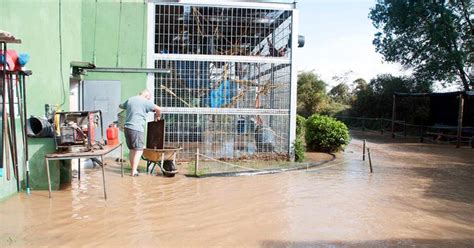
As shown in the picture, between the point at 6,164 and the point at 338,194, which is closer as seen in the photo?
the point at 6,164

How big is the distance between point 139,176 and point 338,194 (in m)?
3.72

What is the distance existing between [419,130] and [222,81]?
1742cm

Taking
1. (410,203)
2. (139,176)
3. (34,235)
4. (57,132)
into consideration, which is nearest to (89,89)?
(139,176)

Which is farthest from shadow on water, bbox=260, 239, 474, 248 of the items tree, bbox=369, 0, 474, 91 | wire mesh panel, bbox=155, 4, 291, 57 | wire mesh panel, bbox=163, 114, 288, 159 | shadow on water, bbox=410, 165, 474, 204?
tree, bbox=369, 0, 474, 91

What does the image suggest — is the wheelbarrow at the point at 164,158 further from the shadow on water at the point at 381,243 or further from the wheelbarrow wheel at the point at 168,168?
the shadow on water at the point at 381,243

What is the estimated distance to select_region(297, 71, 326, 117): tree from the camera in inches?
1186

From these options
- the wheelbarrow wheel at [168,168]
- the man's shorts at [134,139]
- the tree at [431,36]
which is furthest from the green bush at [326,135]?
the tree at [431,36]

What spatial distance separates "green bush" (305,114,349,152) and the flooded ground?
4587 mm

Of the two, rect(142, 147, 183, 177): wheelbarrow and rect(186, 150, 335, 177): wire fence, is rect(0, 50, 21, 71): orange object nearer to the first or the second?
rect(142, 147, 183, 177): wheelbarrow

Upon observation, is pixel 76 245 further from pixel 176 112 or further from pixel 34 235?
pixel 176 112

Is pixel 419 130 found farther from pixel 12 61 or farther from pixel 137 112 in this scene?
pixel 12 61

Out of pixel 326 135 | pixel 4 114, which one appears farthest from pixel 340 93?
pixel 4 114

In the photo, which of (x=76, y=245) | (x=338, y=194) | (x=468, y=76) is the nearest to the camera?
(x=76, y=245)

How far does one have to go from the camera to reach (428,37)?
78.7ft
